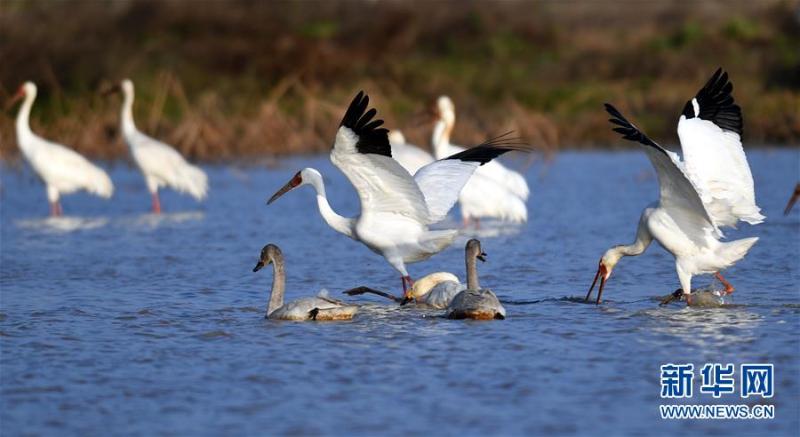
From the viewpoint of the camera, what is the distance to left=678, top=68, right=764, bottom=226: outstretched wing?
29.1 ft

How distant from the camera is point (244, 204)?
659 inches

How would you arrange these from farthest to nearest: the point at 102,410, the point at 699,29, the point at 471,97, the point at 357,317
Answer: the point at 699,29 < the point at 471,97 < the point at 357,317 < the point at 102,410

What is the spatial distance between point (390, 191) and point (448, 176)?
0.87 metres

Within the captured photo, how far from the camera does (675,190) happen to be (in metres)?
8.62

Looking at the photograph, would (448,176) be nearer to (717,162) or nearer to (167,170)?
(717,162)

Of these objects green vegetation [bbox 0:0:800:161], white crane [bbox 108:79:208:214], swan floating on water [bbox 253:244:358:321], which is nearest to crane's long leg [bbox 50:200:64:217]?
white crane [bbox 108:79:208:214]

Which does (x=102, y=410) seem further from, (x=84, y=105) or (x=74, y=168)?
(x=84, y=105)

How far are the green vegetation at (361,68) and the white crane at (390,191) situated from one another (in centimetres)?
1022

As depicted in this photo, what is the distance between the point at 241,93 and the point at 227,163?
16.9ft

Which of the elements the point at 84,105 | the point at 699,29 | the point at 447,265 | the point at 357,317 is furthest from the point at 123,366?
the point at 699,29

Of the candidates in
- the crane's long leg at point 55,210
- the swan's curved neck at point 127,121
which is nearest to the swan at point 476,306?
the crane's long leg at point 55,210

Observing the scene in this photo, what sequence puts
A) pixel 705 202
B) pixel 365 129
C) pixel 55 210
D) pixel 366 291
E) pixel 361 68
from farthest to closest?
pixel 361 68, pixel 55 210, pixel 366 291, pixel 705 202, pixel 365 129

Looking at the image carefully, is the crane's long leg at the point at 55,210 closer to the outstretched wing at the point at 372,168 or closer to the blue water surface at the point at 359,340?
the blue water surface at the point at 359,340

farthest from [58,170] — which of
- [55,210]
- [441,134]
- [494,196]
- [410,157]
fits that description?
[494,196]
